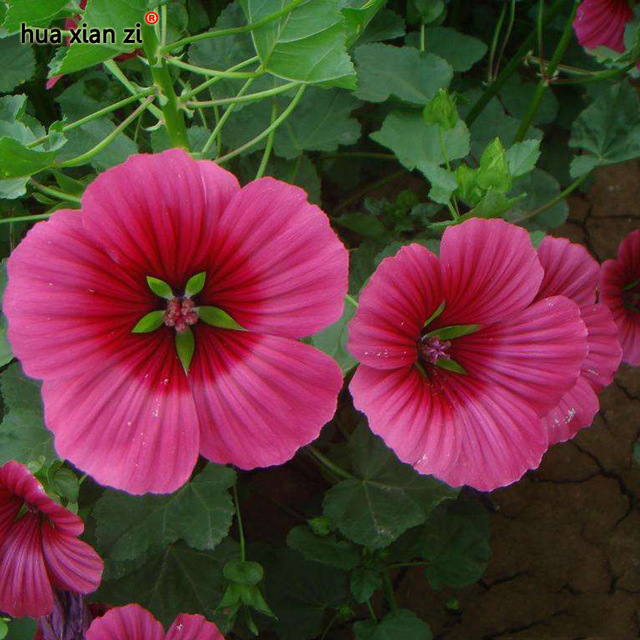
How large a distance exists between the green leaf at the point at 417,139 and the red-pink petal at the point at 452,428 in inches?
20.2

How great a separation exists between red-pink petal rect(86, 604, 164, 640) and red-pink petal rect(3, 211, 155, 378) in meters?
0.55

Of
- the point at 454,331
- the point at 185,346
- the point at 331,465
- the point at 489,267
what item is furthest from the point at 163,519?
the point at 489,267

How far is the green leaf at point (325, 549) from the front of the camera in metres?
1.70

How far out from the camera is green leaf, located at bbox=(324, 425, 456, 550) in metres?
1.51

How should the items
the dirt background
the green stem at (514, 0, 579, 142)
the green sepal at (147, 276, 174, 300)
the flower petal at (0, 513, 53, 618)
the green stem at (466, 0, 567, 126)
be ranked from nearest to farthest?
the green sepal at (147, 276, 174, 300) → the flower petal at (0, 513, 53, 618) → the green stem at (514, 0, 579, 142) → the green stem at (466, 0, 567, 126) → the dirt background

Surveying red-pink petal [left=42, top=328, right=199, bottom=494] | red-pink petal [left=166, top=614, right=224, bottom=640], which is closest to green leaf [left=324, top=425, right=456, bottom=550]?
red-pink petal [left=166, top=614, right=224, bottom=640]

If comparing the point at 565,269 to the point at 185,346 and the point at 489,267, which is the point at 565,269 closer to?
the point at 489,267

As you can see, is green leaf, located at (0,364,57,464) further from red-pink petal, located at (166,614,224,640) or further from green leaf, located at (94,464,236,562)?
red-pink petal, located at (166,614,224,640)

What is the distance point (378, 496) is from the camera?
1.58m

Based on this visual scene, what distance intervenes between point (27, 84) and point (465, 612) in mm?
1898

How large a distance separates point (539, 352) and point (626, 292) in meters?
0.80

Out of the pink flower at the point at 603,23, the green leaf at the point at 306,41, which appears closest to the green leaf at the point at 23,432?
the green leaf at the point at 306,41

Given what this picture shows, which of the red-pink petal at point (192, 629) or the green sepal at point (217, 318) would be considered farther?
the red-pink petal at point (192, 629)

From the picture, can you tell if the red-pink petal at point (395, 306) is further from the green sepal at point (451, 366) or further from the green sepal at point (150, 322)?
the green sepal at point (150, 322)
